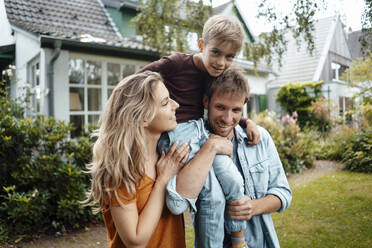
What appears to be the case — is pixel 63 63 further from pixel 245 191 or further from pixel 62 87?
pixel 245 191

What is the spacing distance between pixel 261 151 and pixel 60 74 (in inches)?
244


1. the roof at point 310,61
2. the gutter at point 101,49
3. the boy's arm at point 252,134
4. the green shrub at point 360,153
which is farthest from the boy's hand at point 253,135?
the roof at point 310,61

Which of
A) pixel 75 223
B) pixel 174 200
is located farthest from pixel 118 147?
pixel 75 223

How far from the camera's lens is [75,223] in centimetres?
457

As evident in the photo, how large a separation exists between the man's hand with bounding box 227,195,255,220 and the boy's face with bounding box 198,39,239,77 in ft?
2.83

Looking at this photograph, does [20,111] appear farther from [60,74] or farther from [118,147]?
[118,147]

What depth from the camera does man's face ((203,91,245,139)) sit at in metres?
1.82

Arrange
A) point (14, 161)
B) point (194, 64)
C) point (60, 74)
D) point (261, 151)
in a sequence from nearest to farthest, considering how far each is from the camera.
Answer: point (261, 151) < point (194, 64) < point (14, 161) < point (60, 74)

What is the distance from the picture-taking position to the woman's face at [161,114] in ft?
5.41

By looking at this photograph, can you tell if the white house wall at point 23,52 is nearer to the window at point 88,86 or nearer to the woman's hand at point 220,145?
the window at point 88,86

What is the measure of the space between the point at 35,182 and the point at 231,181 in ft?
12.4

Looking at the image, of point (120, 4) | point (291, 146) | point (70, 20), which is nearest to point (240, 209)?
point (291, 146)

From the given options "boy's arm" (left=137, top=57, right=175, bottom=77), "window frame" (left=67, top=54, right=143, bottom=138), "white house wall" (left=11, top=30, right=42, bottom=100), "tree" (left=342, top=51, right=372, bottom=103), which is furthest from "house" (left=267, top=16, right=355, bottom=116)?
"boy's arm" (left=137, top=57, right=175, bottom=77)

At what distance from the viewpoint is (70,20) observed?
9.45 m
